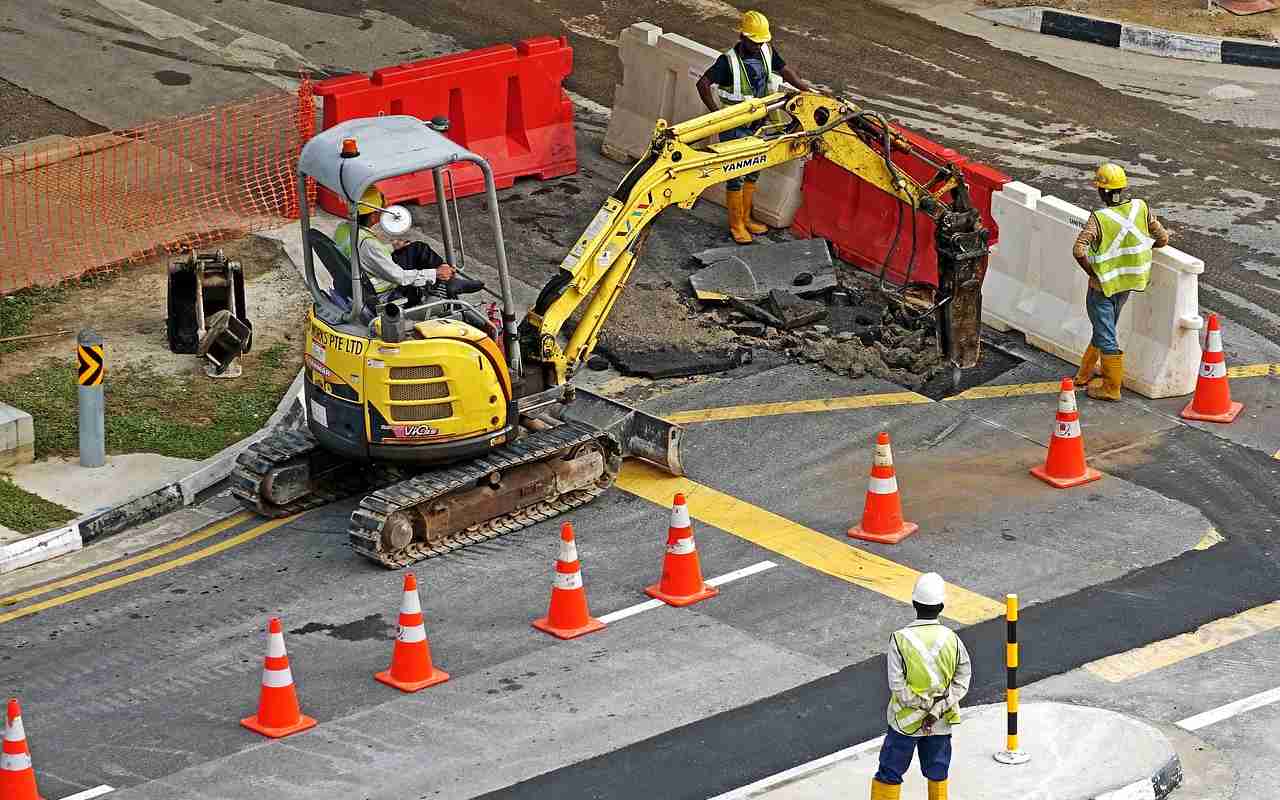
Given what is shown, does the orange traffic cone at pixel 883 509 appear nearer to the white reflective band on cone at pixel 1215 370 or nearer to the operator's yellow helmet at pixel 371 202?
the white reflective band on cone at pixel 1215 370

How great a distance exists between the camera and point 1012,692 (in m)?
11.1

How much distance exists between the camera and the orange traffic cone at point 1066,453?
15.1 m

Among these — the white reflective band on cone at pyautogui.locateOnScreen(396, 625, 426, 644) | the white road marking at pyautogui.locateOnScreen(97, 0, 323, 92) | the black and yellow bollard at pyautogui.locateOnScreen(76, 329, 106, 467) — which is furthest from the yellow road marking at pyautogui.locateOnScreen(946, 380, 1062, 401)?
the white road marking at pyautogui.locateOnScreen(97, 0, 323, 92)

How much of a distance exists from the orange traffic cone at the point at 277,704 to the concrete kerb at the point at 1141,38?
16.0m

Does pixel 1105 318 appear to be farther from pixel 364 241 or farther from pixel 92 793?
pixel 92 793

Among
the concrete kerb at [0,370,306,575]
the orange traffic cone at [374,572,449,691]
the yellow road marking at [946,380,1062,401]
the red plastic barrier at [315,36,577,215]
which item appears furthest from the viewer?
the red plastic barrier at [315,36,577,215]

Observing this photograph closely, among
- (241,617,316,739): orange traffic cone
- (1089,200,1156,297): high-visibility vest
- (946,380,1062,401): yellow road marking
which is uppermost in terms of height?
(1089,200,1156,297): high-visibility vest

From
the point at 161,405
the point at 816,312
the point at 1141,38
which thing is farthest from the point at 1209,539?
the point at 1141,38

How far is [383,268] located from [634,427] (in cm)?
237

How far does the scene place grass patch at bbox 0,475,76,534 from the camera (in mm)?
14766

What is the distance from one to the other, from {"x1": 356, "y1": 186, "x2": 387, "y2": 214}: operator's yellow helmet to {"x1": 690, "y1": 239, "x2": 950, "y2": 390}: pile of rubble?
4.46 meters

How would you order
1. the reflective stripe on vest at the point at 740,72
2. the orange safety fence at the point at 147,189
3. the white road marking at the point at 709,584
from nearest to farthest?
the white road marking at the point at 709,584
the reflective stripe on vest at the point at 740,72
the orange safety fence at the point at 147,189

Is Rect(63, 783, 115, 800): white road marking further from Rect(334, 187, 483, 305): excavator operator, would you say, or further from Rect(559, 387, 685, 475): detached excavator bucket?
Rect(559, 387, 685, 475): detached excavator bucket

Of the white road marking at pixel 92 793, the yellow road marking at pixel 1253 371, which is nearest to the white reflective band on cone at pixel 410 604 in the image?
the white road marking at pixel 92 793
